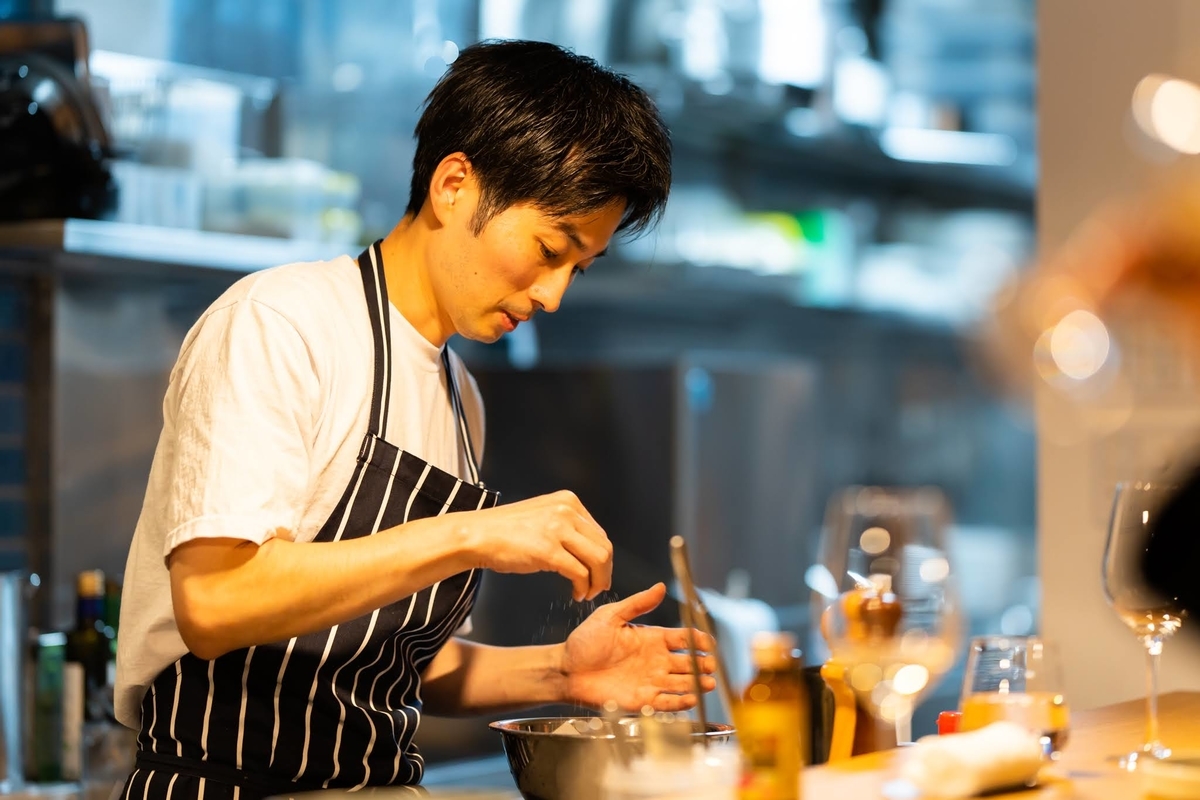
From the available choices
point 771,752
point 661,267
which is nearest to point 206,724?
point 771,752

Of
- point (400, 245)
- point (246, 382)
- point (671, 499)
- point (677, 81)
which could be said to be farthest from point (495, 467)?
point (246, 382)

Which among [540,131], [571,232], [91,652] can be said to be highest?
[540,131]

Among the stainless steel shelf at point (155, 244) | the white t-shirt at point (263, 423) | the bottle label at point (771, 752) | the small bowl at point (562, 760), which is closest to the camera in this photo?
the bottle label at point (771, 752)

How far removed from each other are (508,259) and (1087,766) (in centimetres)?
75

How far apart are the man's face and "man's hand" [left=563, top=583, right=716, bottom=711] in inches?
12.9

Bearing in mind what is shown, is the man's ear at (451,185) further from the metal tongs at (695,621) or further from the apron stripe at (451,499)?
the metal tongs at (695,621)

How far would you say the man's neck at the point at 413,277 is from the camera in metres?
1.55

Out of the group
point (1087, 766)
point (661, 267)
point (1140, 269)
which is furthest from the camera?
point (661, 267)

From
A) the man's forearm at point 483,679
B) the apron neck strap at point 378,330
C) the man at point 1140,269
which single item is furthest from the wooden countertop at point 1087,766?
the apron neck strap at point 378,330

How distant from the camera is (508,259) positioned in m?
1.48

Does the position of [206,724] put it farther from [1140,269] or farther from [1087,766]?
[1140,269]

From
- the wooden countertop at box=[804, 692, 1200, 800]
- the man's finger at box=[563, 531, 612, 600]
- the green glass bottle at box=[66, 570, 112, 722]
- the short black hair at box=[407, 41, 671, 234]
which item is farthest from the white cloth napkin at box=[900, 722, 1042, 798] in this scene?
the green glass bottle at box=[66, 570, 112, 722]

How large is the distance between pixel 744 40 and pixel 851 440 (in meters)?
1.75

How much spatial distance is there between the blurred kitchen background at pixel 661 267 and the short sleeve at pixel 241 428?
1.36 ft
